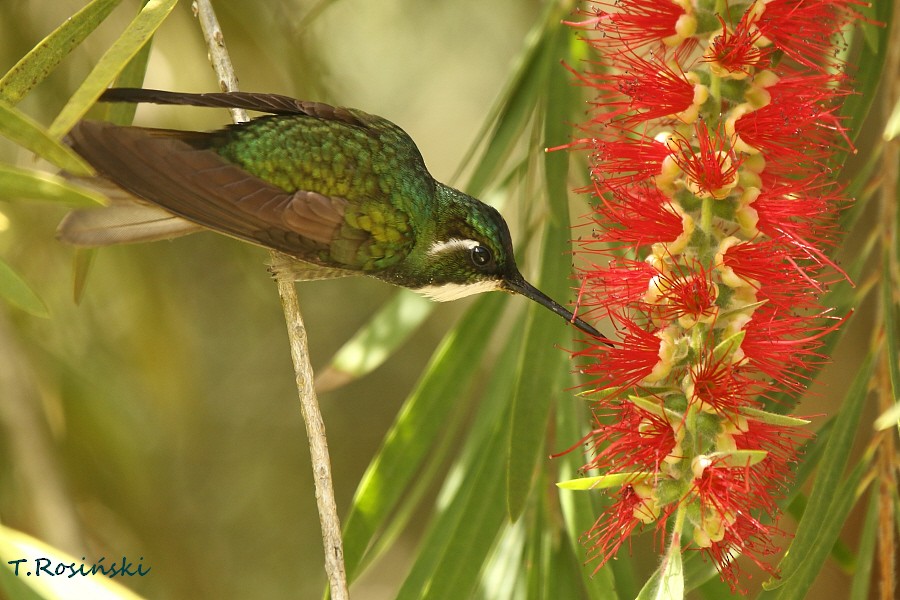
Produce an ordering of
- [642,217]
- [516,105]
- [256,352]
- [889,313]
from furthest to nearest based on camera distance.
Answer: [256,352] → [516,105] → [889,313] → [642,217]

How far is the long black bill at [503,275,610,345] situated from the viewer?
1449 millimetres

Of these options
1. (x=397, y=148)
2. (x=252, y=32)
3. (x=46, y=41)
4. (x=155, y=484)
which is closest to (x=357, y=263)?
(x=397, y=148)

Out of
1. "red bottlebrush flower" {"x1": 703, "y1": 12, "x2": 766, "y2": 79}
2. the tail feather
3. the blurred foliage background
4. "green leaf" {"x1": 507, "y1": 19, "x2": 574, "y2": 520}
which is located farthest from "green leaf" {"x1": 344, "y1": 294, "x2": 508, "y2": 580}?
"red bottlebrush flower" {"x1": 703, "y1": 12, "x2": 766, "y2": 79}

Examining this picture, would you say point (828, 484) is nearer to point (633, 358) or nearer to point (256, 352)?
point (633, 358)

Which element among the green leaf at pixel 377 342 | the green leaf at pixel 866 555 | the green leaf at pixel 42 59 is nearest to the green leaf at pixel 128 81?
the green leaf at pixel 42 59

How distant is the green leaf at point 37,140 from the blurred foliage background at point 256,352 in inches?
3.4

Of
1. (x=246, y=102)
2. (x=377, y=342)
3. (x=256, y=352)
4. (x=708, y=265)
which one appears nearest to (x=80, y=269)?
(x=246, y=102)

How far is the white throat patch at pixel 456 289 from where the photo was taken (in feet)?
5.46

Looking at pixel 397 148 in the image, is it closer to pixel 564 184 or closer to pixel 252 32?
pixel 564 184

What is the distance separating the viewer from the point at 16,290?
0.97 m

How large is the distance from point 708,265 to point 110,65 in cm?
64

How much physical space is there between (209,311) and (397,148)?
64.7 inches

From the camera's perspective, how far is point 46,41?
1106mm

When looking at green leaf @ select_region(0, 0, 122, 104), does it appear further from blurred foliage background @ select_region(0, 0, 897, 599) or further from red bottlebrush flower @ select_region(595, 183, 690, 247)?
red bottlebrush flower @ select_region(595, 183, 690, 247)
